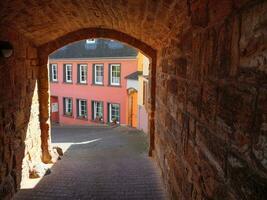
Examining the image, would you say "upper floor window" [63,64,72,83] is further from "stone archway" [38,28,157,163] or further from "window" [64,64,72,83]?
"stone archway" [38,28,157,163]

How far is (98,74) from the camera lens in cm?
1714

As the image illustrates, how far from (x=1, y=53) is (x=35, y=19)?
62cm

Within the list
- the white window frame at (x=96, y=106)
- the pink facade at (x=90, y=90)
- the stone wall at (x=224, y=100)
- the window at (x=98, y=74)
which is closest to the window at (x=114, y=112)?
the pink facade at (x=90, y=90)

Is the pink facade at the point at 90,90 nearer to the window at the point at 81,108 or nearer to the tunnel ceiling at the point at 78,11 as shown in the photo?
the window at the point at 81,108

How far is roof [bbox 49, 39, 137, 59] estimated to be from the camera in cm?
1616

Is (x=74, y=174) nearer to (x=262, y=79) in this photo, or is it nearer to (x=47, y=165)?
(x=47, y=165)

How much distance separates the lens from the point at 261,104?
3.68 feet

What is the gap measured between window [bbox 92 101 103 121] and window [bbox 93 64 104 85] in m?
1.40

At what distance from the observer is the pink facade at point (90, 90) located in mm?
16156

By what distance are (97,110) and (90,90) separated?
1.44 meters

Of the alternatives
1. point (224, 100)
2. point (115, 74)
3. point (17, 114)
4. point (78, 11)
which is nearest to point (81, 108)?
point (115, 74)

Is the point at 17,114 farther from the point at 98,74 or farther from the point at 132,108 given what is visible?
the point at 98,74

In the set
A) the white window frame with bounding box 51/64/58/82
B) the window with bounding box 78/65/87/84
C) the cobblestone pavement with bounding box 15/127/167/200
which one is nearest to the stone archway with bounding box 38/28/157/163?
the cobblestone pavement with bounding box 15/127/167/200

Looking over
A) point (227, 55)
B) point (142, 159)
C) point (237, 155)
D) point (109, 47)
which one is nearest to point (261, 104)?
point (237, 155)
